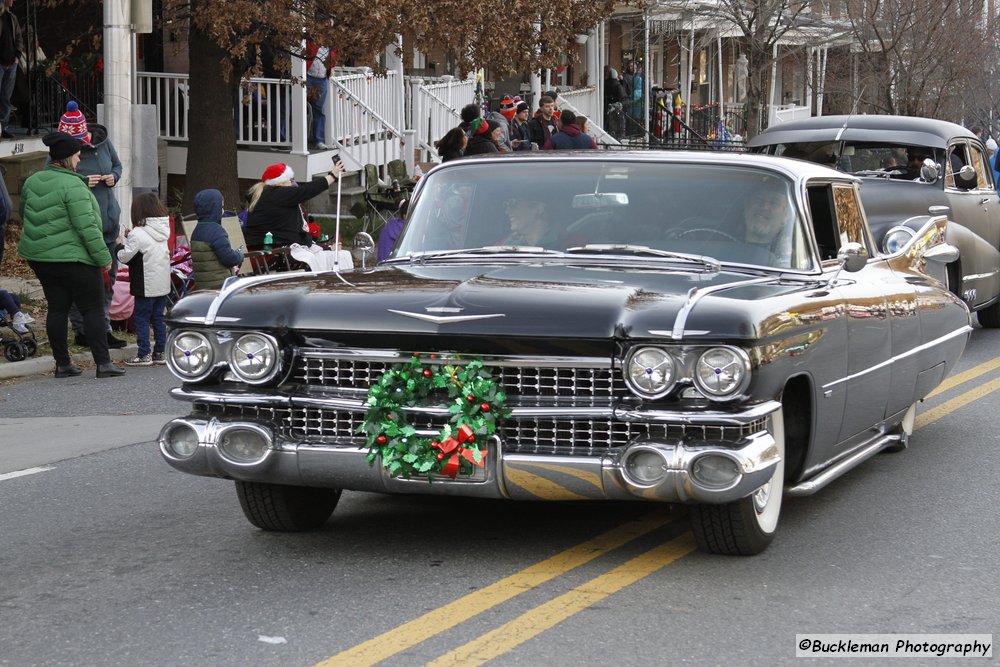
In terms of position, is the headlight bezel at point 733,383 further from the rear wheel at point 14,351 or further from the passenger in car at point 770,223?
the rear wheel at point 14,351

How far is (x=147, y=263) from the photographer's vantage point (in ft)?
42.9

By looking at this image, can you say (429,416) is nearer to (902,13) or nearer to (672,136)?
(902,13)

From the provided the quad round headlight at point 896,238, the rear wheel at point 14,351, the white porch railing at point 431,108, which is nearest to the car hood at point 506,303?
the quad round headlight at point 896,238

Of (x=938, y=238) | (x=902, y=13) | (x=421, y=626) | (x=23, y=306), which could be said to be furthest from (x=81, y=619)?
(x=902, y=13)

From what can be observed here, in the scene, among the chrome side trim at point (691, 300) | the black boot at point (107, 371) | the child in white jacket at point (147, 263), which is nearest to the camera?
the chrome side trim at point (691, 300)

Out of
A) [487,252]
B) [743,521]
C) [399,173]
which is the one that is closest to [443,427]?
[743,521]

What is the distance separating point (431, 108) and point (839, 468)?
22.8m

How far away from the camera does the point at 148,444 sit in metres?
9.42

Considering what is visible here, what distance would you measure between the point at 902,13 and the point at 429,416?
90.1 ft

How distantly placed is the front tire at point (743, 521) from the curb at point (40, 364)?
27.0 ft

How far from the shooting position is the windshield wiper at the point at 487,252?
22.6 ft

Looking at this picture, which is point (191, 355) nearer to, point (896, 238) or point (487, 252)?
point (487, 252)

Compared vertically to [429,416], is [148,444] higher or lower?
lower

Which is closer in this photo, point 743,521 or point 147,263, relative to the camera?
point 743,521
